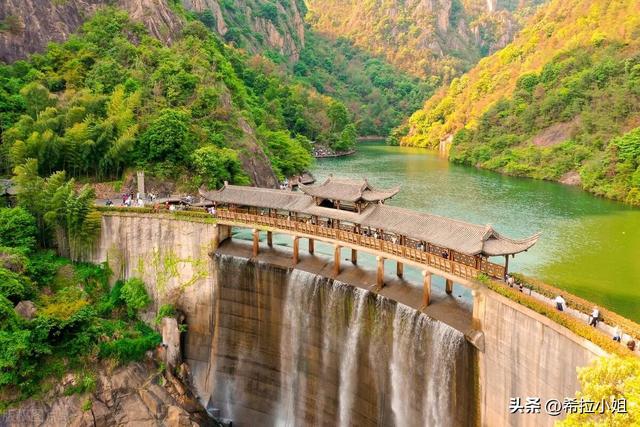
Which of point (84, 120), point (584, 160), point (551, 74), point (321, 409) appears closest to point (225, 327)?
point (321, 409)

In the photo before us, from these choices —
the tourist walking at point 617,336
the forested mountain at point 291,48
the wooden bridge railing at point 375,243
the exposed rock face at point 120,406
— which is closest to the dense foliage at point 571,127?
the wooden bridge railing at point 375,243

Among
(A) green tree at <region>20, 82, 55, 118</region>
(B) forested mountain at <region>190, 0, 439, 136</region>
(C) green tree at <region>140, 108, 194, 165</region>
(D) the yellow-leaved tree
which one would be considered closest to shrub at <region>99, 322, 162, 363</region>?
(C) green tree at <region>140, 108, 194, 165</region>

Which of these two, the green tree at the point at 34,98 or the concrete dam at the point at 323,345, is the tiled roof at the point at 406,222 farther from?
the green tree at the point at 34,98

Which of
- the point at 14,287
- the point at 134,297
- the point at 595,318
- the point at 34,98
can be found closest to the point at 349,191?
the point at 595,318

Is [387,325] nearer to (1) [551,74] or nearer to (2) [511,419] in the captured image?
(2) [511,419]

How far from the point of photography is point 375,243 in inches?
1267

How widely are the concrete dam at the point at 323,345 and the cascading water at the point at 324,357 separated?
7 cm

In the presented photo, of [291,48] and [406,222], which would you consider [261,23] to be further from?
[406,222]

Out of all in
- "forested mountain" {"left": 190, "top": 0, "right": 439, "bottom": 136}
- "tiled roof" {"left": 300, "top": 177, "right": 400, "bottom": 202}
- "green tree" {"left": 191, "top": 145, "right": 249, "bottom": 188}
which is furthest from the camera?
"forested mountain" {"left": 190, "top": 0, "right": 439, "bottom": 136}

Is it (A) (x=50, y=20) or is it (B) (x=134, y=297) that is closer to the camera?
(B) (x=134, y=297)

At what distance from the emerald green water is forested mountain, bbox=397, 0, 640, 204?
473cm

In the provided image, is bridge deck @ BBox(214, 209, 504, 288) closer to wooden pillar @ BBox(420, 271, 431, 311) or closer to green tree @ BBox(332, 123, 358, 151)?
wooden pillar @ BBox(420, 271, 431, 311)

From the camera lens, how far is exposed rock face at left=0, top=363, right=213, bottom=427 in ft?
110

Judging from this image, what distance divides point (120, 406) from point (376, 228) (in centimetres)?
1925
